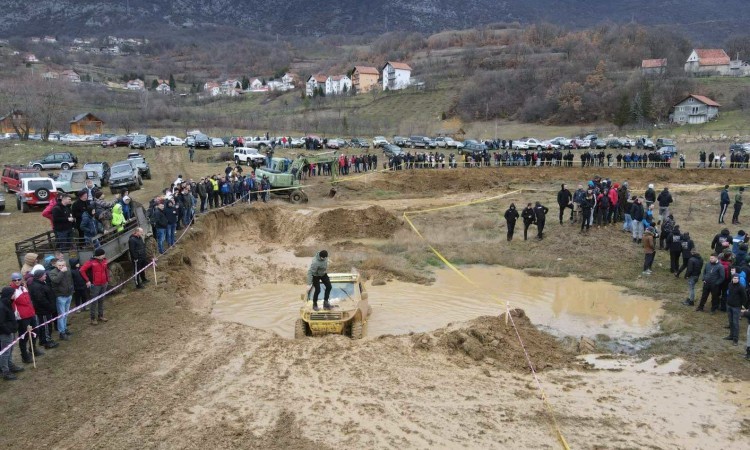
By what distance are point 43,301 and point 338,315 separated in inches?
234

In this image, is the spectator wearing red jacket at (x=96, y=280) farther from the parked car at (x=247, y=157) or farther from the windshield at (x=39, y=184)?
the parked car at (x=247, y=157)

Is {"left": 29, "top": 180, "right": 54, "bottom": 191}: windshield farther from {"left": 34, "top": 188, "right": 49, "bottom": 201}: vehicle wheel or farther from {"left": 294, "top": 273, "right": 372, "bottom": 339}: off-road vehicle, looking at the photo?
{"left": 294, "top": 273, "right": 372, "bottom": 339}: off-road vehicle

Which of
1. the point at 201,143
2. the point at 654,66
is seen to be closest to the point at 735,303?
the point at 201,143

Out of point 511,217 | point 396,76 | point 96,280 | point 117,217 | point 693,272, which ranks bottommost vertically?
point 693,272

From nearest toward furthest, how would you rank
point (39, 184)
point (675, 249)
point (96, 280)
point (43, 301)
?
point (43, 301) → point (96, 280) → point (675, 249) → point (39, 184)

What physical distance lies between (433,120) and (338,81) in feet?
190

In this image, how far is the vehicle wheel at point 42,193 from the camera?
84.5 ft

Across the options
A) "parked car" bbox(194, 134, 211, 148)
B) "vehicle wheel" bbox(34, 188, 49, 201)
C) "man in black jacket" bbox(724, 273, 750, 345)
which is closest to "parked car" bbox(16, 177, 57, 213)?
"vehicle wheel" bbox(34, 188, 49, 201)

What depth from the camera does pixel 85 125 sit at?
7200 centimetres

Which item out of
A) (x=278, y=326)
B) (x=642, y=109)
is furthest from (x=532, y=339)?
(x=642, y=109)

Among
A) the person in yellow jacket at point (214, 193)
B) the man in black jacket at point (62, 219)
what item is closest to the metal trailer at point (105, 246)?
the man in black jacket at point (62, 219)

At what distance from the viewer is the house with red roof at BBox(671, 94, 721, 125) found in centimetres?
7306

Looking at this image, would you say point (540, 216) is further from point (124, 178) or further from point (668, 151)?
point (668, 151)

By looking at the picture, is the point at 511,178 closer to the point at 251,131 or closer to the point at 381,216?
the point at 381,216
